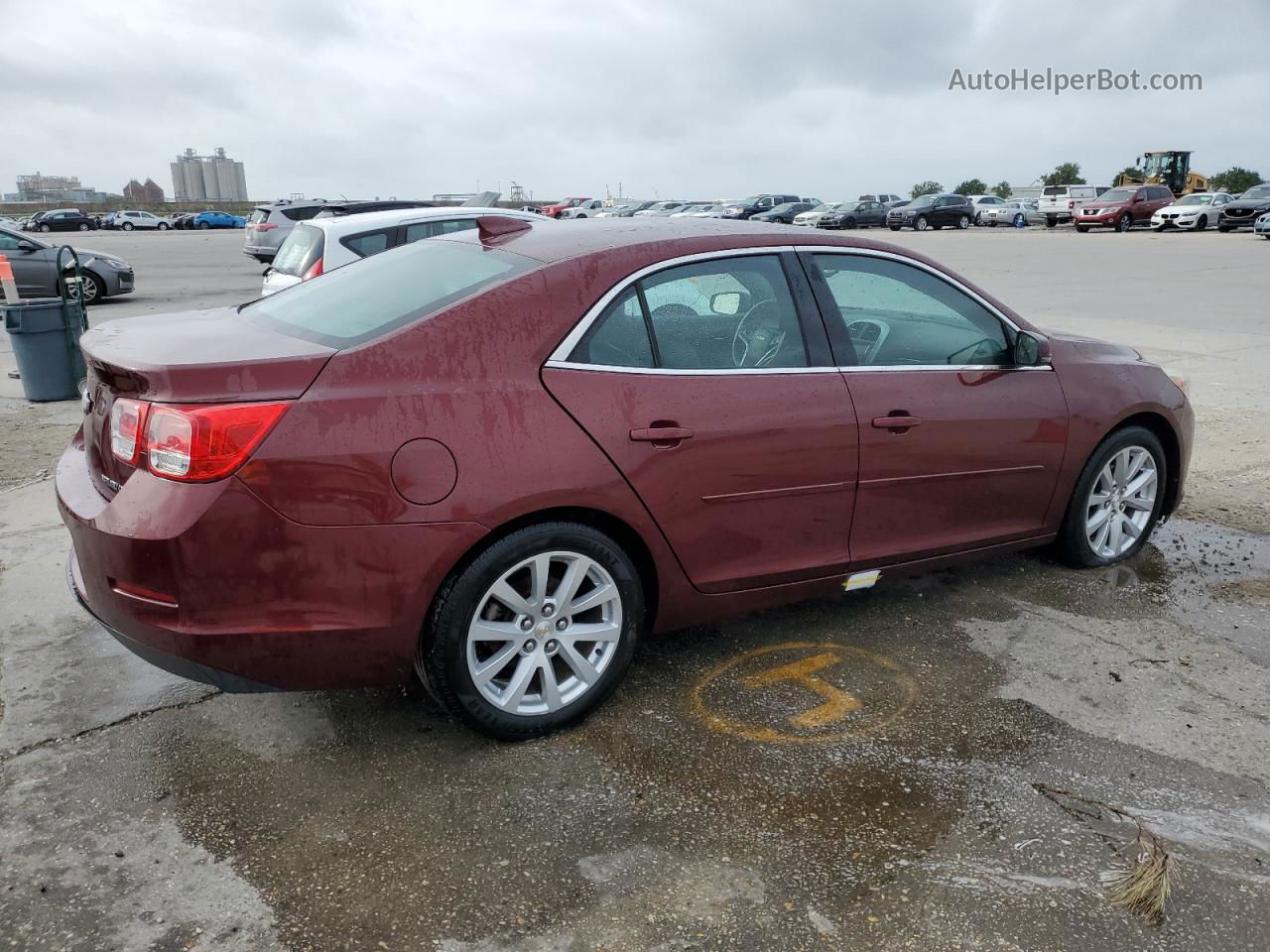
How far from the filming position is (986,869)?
8.71 feet

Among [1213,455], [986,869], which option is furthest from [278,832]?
[1213,455]

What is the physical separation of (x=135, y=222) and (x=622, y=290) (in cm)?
6952

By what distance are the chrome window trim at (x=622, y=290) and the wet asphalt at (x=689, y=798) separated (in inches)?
46.6

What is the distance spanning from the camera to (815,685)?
364 centimetres

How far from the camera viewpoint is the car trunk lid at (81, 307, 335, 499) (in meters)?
2.74

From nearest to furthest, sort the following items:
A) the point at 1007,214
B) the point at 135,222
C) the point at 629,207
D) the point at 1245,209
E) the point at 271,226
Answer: the point at 271,226
the point at 1245,209
the point at 1007,214
the point at 629,207
the point at 135,222

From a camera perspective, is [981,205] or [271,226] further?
[981,205]

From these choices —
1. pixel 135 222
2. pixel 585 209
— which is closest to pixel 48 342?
pixel 585 209

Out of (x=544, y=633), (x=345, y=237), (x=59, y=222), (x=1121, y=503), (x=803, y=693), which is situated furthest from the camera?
(x=59, y=222)

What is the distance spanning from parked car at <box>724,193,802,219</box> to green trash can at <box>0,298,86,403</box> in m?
45.5

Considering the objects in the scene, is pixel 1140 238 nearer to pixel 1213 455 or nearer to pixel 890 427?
pixel 1213 455

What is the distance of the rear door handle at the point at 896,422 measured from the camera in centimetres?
370

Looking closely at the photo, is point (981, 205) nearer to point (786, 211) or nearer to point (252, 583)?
point (786, 211)

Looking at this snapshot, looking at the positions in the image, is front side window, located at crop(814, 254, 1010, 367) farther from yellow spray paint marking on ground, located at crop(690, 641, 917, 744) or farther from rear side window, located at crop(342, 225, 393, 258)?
rear side window, located at crop(342, 225, 393, 258)
